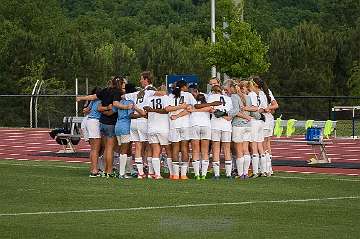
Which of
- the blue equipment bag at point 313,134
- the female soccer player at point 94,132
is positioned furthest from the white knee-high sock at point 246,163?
the blue equipment bag at point 313,134

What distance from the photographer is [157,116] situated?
1008 inches

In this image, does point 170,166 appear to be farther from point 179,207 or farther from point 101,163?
point 179,207

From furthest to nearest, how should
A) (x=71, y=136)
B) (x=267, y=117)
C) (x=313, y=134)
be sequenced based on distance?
(x=71, y=136) → (x=313, y=134) → (x=267, y=117)

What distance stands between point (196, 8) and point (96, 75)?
46.2 metres

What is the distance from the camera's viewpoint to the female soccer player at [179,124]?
25.5 meters

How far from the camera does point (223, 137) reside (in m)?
25.7

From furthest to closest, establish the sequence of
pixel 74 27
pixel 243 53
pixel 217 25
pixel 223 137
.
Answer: pixel 74 27 → pixel 217 25 → pixel 243 53 → pixel 223 137

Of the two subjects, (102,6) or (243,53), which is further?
(102,6)

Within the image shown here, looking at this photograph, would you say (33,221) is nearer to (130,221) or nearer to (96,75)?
(130,221)

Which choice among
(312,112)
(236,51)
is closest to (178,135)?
(236,51)

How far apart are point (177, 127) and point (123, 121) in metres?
1.16

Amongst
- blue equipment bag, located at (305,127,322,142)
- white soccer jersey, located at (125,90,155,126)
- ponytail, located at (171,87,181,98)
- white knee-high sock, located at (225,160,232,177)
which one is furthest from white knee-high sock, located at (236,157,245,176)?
blue equipment bag, located at (305,127,322,142)

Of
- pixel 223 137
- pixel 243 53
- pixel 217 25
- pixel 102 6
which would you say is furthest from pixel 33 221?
pixel 102 6

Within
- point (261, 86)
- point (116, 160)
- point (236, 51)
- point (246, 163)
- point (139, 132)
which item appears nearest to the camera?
point (139, 132)
